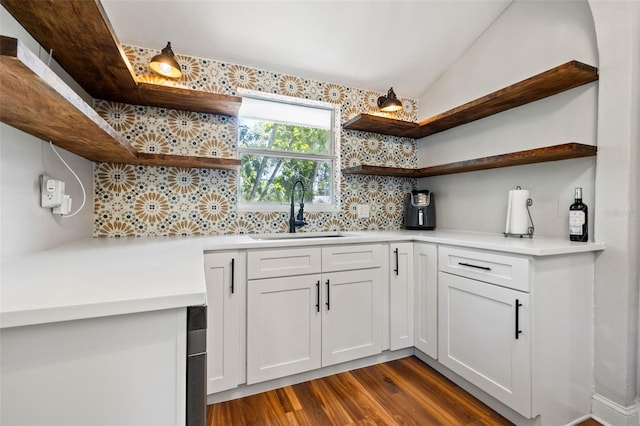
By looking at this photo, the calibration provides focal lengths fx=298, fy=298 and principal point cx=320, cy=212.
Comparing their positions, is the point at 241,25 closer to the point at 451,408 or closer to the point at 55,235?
the point at 55,235

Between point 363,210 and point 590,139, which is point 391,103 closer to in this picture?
point 363,210

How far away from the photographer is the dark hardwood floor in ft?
4.98

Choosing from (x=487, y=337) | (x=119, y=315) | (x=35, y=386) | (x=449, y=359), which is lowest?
(x=449, y=359)

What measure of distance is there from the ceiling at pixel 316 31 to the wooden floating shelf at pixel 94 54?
406 millimetres

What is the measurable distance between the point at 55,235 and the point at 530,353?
7.60 ft

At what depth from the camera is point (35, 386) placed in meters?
0.58

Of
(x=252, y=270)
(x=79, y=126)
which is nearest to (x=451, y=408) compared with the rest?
(x=252, y=270)

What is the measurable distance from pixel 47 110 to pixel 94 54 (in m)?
0.70

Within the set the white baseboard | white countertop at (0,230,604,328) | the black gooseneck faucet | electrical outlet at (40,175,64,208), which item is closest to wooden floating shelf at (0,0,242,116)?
electrical outlet at (40,175,64,208)

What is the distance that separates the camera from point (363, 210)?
263 cm

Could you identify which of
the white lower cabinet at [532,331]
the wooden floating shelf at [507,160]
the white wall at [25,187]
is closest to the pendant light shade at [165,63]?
the white wall at [25,187]

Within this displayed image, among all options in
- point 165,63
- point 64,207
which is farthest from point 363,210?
point 64,207

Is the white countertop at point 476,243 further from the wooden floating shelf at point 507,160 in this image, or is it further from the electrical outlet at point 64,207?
the electrical outlet at point 64,207

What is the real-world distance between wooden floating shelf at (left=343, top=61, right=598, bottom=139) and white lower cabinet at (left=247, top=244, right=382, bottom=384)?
1078 mm
